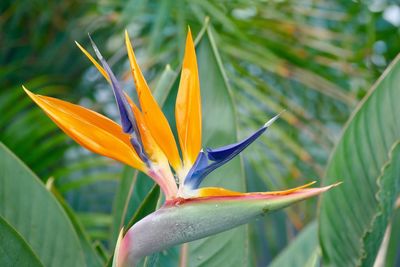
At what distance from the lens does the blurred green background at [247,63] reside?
162 centimetres

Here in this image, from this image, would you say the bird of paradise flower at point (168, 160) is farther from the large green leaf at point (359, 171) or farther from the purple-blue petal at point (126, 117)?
the large green leaf at point (359, 171)

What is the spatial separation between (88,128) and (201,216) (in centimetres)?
9

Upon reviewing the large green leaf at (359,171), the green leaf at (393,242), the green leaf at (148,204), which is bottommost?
the green leaf at (393,242)

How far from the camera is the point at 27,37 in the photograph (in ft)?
6.75

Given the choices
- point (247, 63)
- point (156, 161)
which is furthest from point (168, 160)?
point (247, 63)

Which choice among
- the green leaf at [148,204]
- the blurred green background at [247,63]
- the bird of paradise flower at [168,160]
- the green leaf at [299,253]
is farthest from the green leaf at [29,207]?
the blurred green background at [247,63]

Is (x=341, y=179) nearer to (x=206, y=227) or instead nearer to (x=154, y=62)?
(x=206, y=227)

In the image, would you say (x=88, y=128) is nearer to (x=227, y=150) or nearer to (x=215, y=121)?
(x=227, y=150)

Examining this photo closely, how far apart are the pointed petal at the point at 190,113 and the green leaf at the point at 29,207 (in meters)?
0.22

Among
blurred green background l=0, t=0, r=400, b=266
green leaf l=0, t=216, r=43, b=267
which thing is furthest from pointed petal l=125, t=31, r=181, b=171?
blurred green background l=0, t=0, r=400, b=266

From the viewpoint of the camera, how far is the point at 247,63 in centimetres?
192

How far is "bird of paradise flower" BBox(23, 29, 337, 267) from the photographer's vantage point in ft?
1.27

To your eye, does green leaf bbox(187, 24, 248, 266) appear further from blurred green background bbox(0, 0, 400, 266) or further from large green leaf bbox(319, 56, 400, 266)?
blurred green background bbox(0, 0, 400, 266)

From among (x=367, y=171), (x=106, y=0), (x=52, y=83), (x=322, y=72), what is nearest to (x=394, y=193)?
(x=367, y=171)
